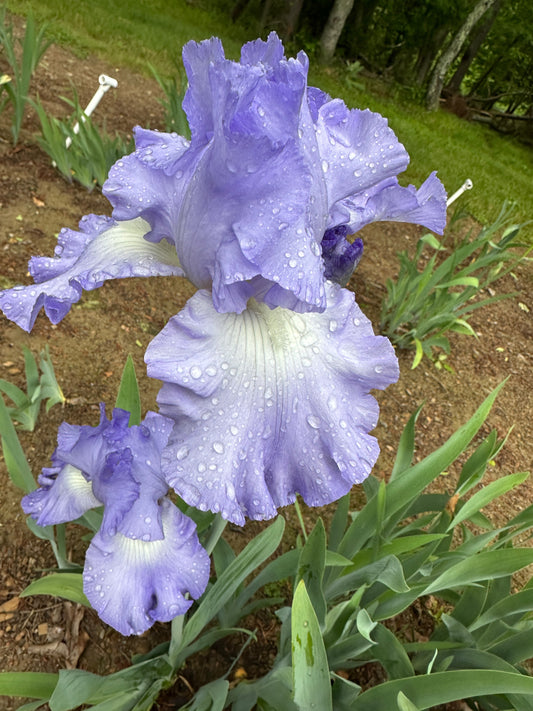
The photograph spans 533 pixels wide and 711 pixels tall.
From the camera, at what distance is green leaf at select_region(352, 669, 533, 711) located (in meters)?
0.89

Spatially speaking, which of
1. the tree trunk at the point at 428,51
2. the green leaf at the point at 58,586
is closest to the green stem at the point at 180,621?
the green leaf at the point at 58,586

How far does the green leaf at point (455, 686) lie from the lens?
89 centimetres

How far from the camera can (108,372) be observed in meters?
2.31

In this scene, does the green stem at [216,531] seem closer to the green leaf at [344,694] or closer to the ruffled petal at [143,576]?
the ruffled petal at [143,576]

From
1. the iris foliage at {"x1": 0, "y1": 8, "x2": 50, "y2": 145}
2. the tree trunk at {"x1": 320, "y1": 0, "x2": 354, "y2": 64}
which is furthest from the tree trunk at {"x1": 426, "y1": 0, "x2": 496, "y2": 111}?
the iris foliage at {"x1": 0, "y1": 8, "x2": 50, "y2": 145}

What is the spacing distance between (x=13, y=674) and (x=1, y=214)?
234 centimetres

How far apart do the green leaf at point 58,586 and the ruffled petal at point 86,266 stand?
2.10 ft

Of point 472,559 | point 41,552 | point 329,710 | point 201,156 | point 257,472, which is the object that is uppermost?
point 201,156

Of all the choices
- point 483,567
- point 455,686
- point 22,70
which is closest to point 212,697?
point 455,686

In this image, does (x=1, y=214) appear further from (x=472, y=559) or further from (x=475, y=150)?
(x=475, y=150)

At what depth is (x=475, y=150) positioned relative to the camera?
9758 mm

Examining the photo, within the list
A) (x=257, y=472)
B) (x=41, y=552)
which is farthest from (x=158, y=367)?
(x=41, y=552)

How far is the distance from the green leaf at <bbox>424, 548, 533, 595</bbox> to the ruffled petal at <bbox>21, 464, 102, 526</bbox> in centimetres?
73

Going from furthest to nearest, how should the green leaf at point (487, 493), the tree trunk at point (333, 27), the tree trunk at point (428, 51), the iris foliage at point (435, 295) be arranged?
the tree trunk at point (428, 51) → the tree trunk at point (333, 27) → the iris foliage at point (435, 295) → the green leaf at point (487, 493)
